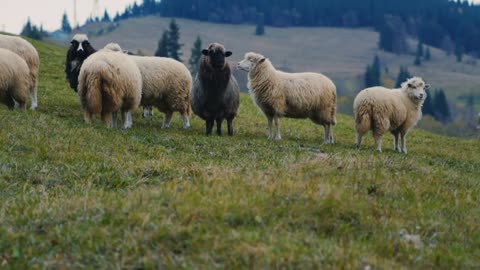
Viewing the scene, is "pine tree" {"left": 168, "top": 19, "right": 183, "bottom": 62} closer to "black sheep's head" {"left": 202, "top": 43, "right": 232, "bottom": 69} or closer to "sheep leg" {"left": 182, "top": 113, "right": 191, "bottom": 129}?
"sheep leg" {"left": 182, "top": 113, "right": 191, "bottom": 129}

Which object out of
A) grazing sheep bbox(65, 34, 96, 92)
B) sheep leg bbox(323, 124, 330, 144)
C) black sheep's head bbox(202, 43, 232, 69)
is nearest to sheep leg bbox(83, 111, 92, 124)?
grazing sheep bbox(65, 34, 96, 92)

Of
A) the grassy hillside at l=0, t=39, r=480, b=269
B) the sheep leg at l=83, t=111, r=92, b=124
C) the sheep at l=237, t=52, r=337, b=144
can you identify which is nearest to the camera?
the grassy hillside at l=0, t=39, r=480, b=269

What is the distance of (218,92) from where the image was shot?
1755 cm

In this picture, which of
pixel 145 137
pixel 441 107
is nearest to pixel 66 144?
pixel 145 137

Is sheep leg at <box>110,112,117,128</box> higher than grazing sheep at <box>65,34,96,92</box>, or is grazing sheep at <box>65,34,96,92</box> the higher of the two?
grazing sheep at <box>65,34,96,92</box>

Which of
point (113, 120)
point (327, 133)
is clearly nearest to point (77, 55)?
point (113, 120)

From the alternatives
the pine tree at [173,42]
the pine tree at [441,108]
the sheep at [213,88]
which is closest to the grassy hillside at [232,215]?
the sheep at [213,88]

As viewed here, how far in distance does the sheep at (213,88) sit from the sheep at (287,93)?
1060mm

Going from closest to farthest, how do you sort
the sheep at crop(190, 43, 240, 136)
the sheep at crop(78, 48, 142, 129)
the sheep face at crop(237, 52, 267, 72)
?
the sheep at crop(78, 48, 142, 129) < the sheep at crop(190, 43, 240, 136) < the sheep face at crop(237, 52, 267, 72)

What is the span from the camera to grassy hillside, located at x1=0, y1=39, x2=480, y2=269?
18.0 feet

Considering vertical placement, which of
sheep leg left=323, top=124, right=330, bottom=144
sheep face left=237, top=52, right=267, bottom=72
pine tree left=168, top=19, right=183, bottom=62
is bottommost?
pine tree left=168, top=19, right=183, bottom=62

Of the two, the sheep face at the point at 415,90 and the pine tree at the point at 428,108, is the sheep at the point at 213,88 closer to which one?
the sheep face at the point at 415,90

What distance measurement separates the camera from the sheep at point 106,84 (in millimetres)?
14555

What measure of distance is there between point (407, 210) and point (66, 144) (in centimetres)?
672
